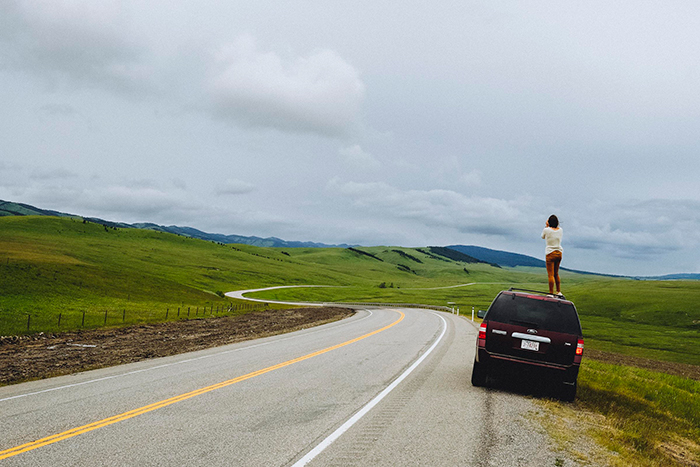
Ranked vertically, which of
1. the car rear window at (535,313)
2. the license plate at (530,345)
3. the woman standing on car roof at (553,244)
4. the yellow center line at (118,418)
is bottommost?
the yellow center line at (118,418)

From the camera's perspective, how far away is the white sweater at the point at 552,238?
39.9ft

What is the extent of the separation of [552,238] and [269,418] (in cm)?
894

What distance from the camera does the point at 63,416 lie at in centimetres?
770

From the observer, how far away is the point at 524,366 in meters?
9.67

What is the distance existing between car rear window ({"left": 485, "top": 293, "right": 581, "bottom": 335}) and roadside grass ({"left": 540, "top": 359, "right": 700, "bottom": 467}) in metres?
1.62

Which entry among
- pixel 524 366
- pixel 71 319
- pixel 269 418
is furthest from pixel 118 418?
pixel 71 319

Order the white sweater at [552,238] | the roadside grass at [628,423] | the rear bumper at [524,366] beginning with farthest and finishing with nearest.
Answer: the white sweater at [552,238] → the rear bumper at [524,366] → the roadside grass at [628,423]

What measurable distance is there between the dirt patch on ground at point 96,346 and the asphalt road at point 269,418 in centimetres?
212

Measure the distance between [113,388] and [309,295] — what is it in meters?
82.6

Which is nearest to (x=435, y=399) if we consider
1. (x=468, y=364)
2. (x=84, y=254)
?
(x=468, y=364)

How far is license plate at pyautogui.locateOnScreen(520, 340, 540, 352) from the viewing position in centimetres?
957

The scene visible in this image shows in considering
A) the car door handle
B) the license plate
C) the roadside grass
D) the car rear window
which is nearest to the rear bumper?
the license plate

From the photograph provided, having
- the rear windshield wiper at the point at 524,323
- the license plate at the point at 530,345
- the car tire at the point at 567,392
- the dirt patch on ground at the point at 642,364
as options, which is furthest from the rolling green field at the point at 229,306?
the dirt patch on ground at the point at 642,364

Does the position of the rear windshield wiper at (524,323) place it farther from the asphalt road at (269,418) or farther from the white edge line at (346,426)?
the white edge line at (346,426)
